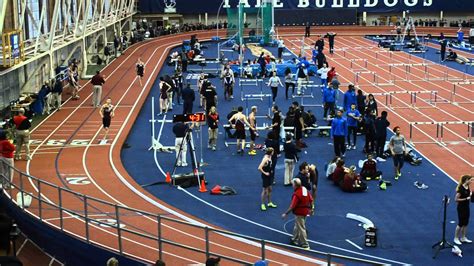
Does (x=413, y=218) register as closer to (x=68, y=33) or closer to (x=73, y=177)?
(x=73, y=177)

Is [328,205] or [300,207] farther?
[328,205]

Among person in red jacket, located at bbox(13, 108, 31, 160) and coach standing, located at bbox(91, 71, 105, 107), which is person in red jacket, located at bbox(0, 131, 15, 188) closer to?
person in red jacket, located at bbox(13, 108, 31, 160)

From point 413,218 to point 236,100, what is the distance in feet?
63.2

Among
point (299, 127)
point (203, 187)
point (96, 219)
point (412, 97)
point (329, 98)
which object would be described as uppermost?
point (329, 98)

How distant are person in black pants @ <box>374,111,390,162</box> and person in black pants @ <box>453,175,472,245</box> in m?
7.56

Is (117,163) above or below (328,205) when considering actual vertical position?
above

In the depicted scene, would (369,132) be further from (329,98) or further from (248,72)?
(248,72)

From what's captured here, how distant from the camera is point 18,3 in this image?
118ft

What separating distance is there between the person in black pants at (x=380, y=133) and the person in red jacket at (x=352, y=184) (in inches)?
131

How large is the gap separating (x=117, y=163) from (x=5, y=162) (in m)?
5.64

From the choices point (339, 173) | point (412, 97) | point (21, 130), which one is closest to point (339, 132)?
point (339, 173)

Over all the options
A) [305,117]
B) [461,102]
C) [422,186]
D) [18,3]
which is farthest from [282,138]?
[18,3]

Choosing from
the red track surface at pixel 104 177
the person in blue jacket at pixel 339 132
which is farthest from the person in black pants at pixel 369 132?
the red track surface at pixel 104 177

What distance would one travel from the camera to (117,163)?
81.7 feet
